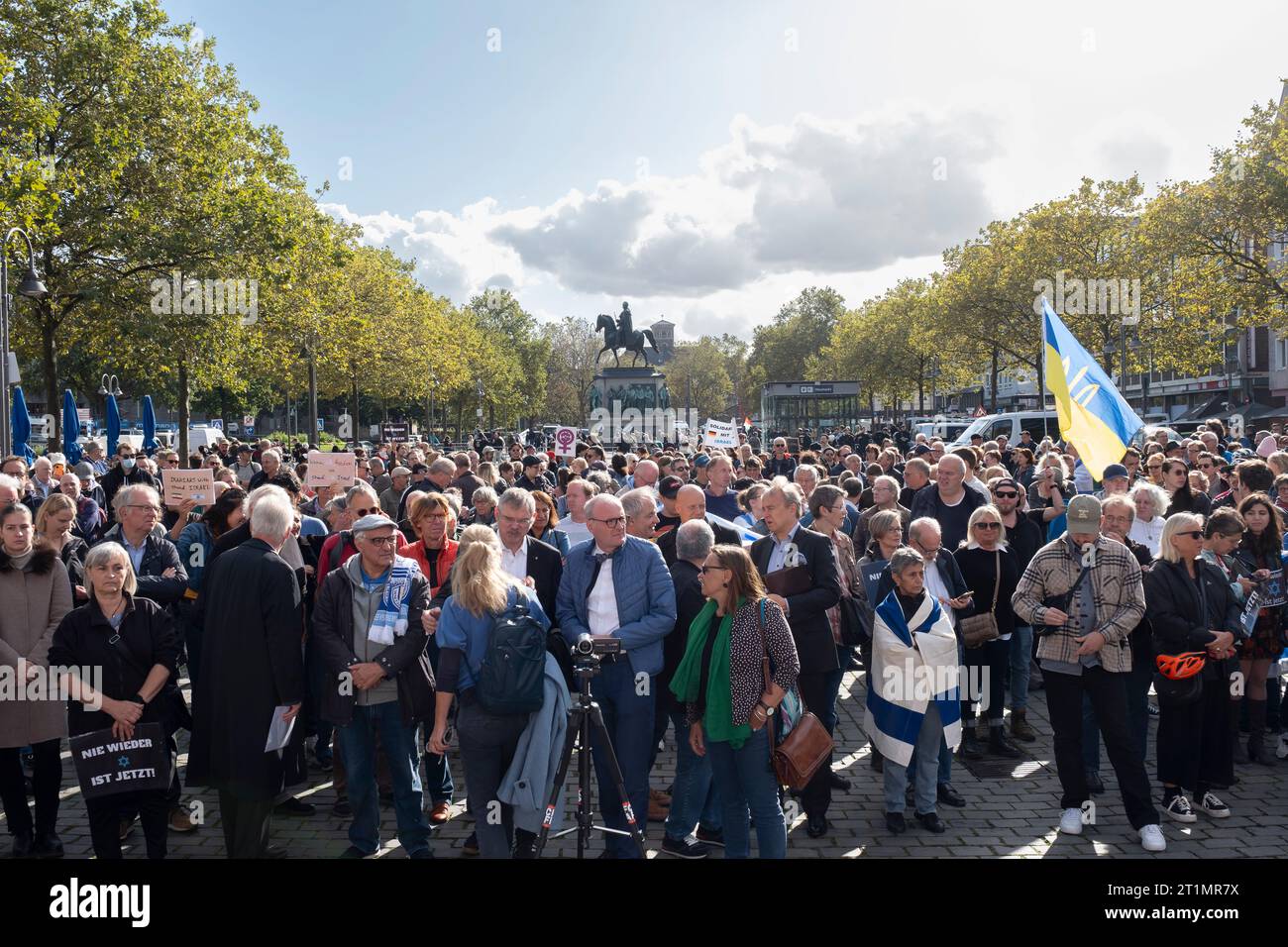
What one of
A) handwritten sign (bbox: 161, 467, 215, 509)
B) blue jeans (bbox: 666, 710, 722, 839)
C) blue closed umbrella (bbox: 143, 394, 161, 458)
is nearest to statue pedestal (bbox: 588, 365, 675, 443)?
blue closed umbrella (bbox: 143, 394, 161, 458)

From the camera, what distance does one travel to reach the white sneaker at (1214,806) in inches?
240

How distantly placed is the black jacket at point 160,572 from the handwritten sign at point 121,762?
4.40 feet

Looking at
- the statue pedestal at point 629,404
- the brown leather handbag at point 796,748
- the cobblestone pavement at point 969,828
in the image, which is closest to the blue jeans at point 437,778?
the cobblestone pavement at point 969,828

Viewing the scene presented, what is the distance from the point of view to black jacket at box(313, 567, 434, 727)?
5180 millimetres

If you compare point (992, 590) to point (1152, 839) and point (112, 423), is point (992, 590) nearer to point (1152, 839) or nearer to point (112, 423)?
point (1152, 839)

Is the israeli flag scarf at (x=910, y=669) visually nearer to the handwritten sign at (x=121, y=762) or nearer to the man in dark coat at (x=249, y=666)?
the man in dark coat at (x=249, y=666)

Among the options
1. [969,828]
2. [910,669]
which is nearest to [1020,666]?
→ [969,828]

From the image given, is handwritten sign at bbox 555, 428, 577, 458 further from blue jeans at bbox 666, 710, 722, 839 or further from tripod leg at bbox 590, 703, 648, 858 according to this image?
tripod leg at bbox 590, 703, 648, 858

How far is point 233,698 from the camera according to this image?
4.80m

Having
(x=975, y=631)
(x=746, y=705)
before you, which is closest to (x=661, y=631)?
(x=746, y=705)

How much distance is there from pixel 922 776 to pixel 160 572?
5.02m

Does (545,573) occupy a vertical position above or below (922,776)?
above

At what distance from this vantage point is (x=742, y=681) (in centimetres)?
468
